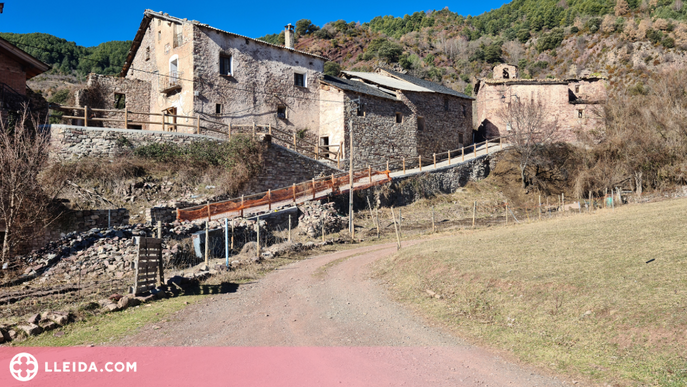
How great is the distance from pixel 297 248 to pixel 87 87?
22347mm

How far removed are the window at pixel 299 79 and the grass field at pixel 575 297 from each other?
80.1 feet

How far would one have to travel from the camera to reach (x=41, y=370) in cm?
712

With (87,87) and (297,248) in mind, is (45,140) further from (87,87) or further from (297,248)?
(297,248)

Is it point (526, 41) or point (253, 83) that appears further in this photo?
point (526, 41)

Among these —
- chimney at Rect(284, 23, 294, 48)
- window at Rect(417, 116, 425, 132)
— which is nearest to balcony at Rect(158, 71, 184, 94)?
chimney at Rect(284, 23, 294, 48)

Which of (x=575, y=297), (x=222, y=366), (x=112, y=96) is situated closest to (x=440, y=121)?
(x=112, y=96)

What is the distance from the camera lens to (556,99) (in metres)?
45.4

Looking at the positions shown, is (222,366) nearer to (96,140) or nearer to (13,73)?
(96,140)

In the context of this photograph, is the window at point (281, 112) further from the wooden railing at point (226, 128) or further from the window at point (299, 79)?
the window at point (299, 79)

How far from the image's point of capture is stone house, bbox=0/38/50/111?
79.9 feet

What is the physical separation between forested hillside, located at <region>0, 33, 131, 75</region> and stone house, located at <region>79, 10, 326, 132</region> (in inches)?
1617

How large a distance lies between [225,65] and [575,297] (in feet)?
96.1

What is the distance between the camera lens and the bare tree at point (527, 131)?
1513 inches

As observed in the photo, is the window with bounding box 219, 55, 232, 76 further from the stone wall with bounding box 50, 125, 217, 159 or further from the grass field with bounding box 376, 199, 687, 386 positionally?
the grass field with bounding box 376, 199, 687, 386
